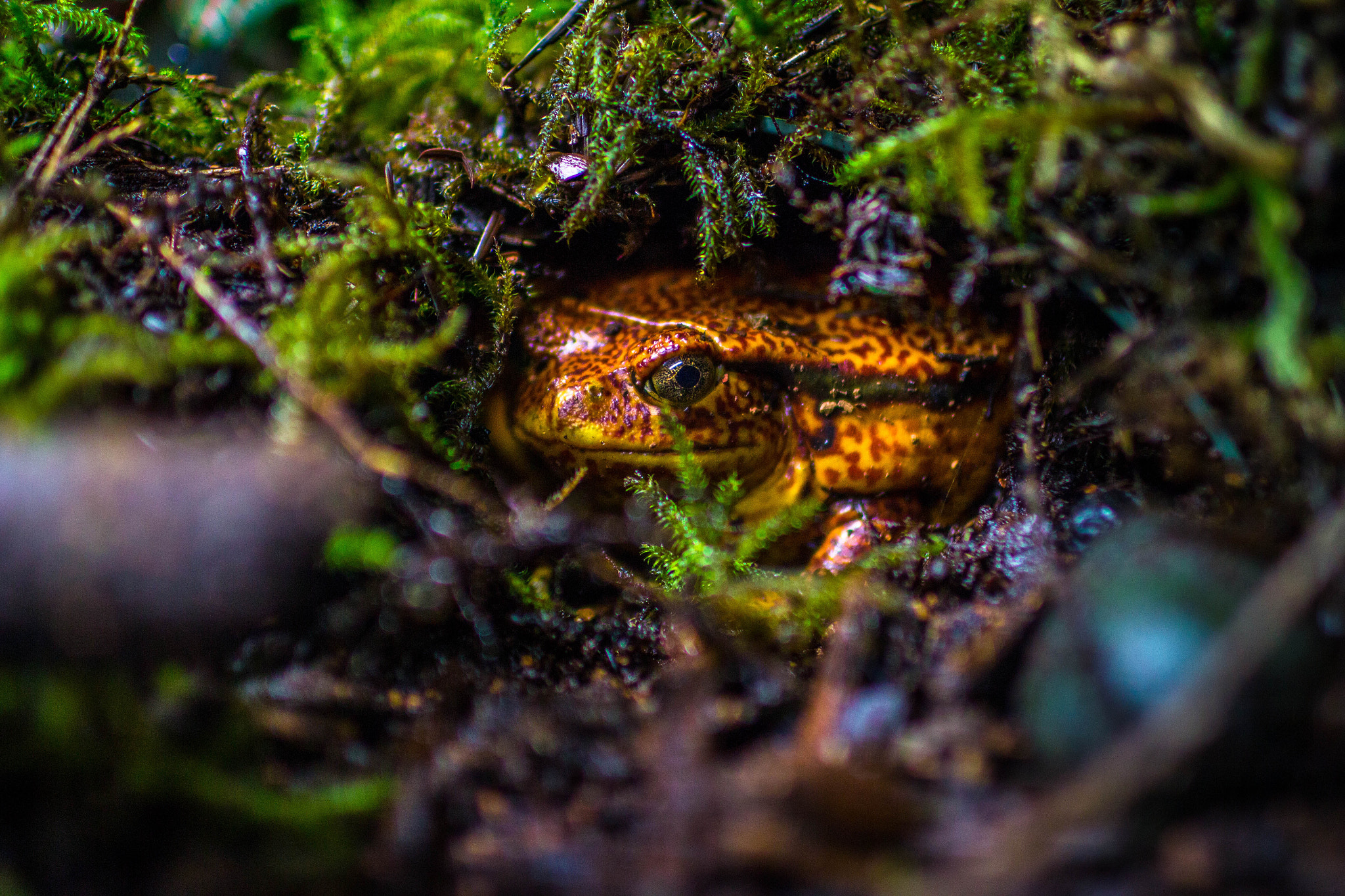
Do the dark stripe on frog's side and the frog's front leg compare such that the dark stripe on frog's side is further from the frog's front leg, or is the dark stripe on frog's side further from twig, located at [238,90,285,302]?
twig, located at [238,90,285,302]

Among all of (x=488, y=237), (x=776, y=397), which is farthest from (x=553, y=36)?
(x=776, y=397)

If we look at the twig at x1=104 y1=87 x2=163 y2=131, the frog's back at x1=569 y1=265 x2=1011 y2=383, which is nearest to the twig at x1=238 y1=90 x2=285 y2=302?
the twig at x1=104 y1=87 x2=163 y2=131

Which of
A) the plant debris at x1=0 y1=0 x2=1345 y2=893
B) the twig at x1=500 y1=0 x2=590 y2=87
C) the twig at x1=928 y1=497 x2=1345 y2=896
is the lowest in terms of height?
the twig at x1=928 y1=497 x2=1345 y2=896

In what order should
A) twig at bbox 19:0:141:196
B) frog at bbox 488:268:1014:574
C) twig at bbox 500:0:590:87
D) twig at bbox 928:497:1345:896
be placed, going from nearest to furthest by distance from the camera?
twig at bbox 928:497:1345:896 → twig at bbox 19:0:141:196 → twig at bbox 500:0:590:87 → frog at bbox 488:268:1014:574

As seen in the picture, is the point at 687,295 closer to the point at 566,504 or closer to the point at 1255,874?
the point at 566,504

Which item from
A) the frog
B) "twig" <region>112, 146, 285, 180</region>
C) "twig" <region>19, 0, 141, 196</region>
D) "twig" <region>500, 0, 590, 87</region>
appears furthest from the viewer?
the frog

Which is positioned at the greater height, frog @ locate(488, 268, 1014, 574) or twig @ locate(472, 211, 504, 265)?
twig @ locate(472, 211, 504, 265)

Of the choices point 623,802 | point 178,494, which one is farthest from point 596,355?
point 623,802

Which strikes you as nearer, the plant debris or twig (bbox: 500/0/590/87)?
the plant debris
